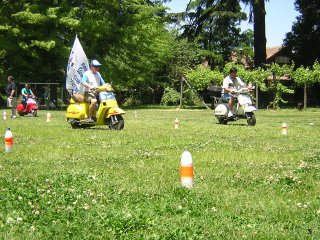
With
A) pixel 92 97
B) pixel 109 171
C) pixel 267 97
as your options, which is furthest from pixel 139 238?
pixel 267 97

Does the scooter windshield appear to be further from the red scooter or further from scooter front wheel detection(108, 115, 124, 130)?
the red scooter

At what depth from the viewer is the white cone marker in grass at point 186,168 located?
5152 mm

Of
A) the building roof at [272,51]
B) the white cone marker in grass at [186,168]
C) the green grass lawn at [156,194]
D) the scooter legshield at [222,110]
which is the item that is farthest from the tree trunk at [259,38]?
the building roof at [272,51]

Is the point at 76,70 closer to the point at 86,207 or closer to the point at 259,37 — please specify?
the point at 86,207

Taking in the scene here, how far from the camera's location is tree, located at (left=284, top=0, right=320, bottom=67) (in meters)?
47.6

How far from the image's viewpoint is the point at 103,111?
14.0m

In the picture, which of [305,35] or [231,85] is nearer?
[231,85]

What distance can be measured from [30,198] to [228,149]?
5110mm

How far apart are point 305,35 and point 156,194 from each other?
48275 mm

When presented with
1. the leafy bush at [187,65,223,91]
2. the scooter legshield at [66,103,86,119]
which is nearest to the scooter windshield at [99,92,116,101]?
the scooter legshield at [66,103,86,119]

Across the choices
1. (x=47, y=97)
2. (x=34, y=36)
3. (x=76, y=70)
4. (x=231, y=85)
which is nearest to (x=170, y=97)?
(x=47, y=97)

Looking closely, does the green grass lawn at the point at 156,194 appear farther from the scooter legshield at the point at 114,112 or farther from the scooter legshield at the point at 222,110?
the scooter legshield at the point at 222,110

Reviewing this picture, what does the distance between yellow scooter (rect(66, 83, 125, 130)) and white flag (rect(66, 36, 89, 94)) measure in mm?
336

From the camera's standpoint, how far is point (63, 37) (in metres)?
34.8
